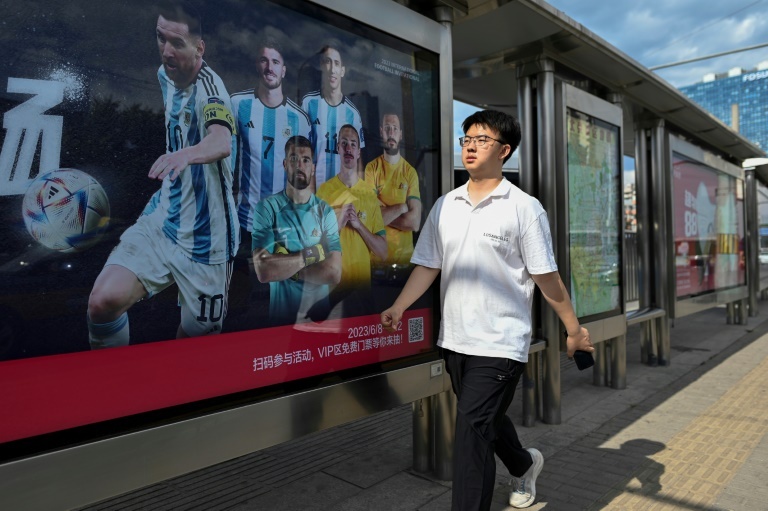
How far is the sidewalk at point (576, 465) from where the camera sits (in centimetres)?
329

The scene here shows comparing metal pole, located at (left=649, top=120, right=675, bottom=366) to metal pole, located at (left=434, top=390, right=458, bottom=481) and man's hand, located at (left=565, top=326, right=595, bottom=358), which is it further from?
man's hand, located at (left=565, top=326, right=595, bottom=358)

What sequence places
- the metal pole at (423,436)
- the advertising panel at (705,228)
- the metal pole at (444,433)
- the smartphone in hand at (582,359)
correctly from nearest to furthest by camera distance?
1. the smartphone in hand at (582,359)
2. the metal pole at (444,433)
3. the metal pole at (423,436)
4. the advertising panel at (705,228)

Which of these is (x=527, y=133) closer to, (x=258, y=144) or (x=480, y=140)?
(x=480, y=140)

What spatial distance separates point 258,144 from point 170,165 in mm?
433

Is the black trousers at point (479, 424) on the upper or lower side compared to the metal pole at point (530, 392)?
upper

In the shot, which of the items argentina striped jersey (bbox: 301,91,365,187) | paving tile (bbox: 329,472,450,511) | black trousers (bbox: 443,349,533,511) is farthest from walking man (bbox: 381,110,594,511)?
paving tile (bbox: 329,472,450,511)

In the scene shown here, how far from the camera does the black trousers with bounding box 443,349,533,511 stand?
244 cm

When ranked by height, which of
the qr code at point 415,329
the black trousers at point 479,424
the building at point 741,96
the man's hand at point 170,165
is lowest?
the black trousers at point 479,424

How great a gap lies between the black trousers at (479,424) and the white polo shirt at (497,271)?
68mm

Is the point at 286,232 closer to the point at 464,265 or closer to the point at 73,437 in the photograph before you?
the point at 464,265

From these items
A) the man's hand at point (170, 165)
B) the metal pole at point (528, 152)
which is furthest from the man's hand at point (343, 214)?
the metal pole at point (528, 152)

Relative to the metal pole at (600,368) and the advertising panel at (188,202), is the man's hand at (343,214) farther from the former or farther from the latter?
the metal pole at (600,368)

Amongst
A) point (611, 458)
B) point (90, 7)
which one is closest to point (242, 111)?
point (90, 7)

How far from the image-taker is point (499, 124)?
2.67 m
